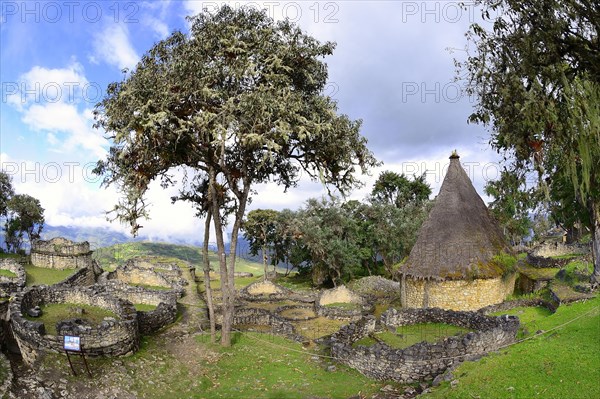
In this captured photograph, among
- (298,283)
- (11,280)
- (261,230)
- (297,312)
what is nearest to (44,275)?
(11,280)

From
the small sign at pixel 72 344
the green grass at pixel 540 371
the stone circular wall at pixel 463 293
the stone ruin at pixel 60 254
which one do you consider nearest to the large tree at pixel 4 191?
the stone ruin at pixel 60 254

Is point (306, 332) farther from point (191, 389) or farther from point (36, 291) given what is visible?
point (36, 291)

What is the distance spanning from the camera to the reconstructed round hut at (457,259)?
80.2 ft

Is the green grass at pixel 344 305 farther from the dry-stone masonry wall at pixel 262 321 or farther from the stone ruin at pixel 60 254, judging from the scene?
the stone ruin at pixel 60 254

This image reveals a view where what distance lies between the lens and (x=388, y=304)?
107ft

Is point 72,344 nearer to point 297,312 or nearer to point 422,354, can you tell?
point 422,354

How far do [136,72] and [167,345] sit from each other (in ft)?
38.1

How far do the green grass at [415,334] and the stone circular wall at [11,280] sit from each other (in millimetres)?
21120

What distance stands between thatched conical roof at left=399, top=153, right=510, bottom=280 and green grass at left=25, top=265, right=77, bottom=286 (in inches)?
1091

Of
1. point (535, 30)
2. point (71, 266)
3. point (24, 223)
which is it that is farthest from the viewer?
point (24, 223)

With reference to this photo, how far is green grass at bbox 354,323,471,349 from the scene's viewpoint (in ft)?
61.4

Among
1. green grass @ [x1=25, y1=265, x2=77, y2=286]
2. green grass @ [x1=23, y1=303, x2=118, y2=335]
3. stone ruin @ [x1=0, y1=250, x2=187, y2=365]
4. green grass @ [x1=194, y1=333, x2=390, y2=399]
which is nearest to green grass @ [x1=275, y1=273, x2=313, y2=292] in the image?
stone ruin @ [x1=0, y1=250, x2=187, y2=365]

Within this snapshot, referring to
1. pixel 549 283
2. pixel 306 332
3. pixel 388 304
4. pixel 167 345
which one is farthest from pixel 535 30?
pixel 388 304

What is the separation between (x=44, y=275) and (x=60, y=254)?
4.34m
